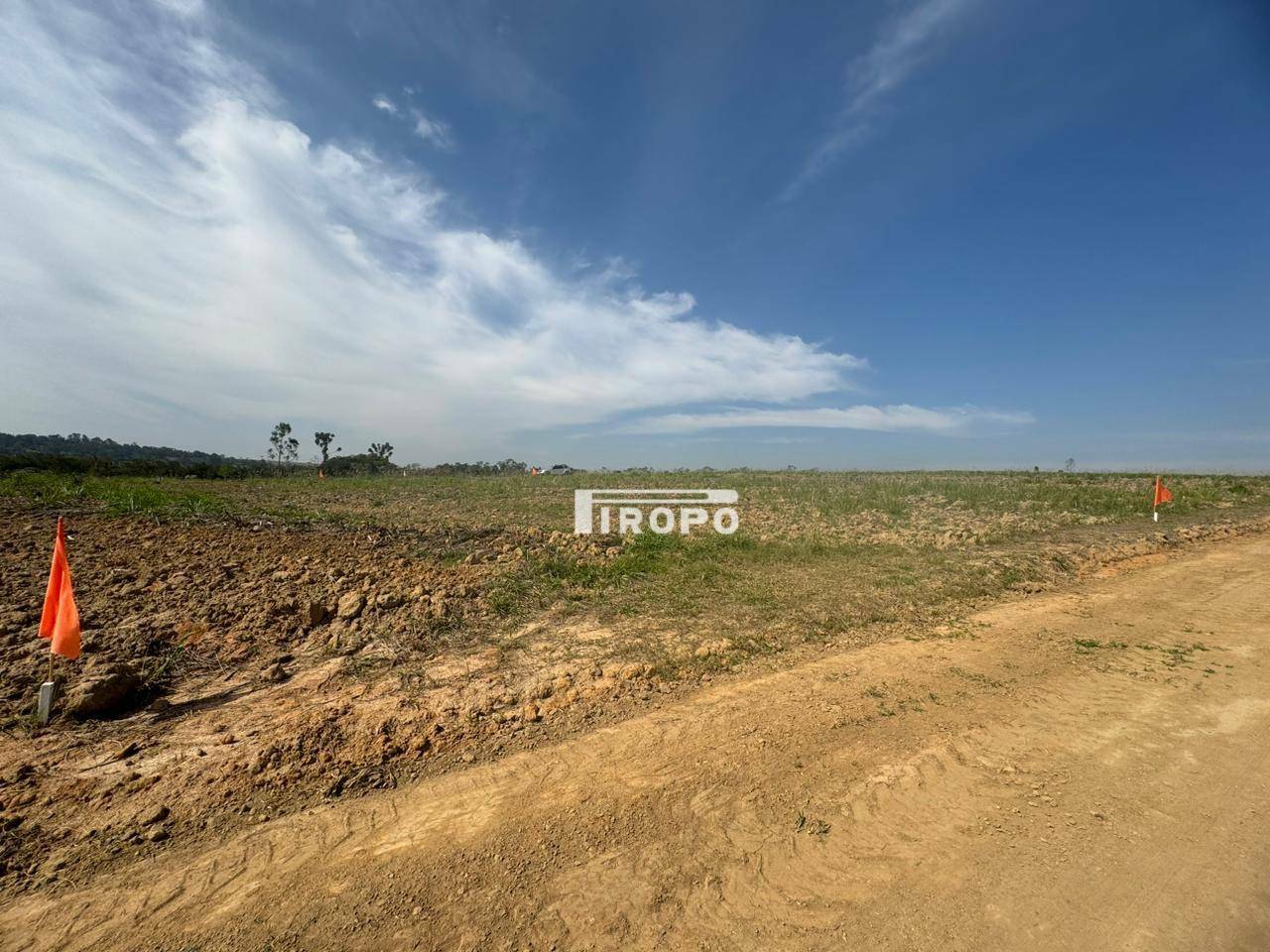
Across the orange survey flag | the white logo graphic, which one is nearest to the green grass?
the white logo graphic

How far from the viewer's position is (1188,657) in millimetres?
5332

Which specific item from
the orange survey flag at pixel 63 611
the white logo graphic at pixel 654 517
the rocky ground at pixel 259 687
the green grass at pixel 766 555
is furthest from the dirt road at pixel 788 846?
the white logo graphic at pixel 654 517

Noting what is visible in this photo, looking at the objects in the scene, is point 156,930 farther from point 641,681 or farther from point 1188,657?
point 1188,657

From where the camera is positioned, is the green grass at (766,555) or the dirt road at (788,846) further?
the green grass at (766,555)

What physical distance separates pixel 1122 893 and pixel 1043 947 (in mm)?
597

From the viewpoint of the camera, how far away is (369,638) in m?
5.91

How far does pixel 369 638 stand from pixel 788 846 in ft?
15.9

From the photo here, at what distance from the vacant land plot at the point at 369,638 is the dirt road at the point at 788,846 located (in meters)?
0.38

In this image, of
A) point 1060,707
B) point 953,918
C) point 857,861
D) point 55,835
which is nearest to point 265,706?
point 55,835

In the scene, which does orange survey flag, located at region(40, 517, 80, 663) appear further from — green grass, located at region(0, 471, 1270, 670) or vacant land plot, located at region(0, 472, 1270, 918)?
green grass, located at region(0, 471, 1270, 670)

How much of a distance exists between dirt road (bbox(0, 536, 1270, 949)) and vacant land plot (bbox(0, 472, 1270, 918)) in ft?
1.26

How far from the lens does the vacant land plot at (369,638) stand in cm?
337

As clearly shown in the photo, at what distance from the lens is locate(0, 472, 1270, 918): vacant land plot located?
3373mm

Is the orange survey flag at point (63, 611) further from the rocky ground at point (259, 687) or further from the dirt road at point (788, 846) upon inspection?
the dirt road at point (788, 846)
